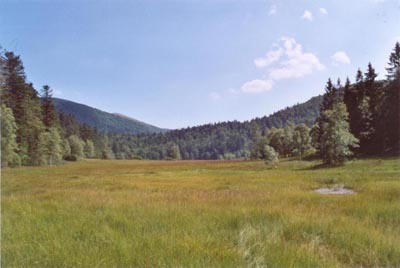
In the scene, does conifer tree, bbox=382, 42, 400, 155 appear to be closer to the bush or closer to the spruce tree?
the spruce tree

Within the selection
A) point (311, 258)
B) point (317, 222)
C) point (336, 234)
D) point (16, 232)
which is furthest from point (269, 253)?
point (16, 232)

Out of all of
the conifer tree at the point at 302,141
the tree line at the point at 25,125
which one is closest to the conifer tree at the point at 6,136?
the tree line at the point at 25,125

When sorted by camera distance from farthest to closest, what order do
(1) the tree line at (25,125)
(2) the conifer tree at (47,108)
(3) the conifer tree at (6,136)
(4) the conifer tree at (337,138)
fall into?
(2) the conifer tree at (47,108) → (1) the tree line at (25,125) → (4) the conifer tree at (337,138) → (3) the conifer tree at (6,136)

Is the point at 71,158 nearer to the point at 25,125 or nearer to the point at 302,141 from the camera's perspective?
the point at 25,125

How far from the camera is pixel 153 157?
199 meters

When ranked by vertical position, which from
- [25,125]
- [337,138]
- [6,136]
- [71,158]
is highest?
[25,125]

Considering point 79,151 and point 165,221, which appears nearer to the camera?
point 165,221

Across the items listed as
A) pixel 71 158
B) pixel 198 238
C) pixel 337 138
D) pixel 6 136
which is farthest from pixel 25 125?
pixel 198 238

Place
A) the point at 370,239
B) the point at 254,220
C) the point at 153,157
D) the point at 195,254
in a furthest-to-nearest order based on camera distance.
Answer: the point at 153,157 < the point at 254,220 < the point at 370,239 < the point at 195,254

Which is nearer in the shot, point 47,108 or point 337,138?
point 337,138

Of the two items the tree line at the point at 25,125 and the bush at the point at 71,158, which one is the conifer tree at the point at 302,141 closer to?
the tree line at the point at 25,125

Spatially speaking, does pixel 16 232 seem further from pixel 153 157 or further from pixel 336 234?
pixel 153 157

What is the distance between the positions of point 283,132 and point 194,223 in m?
94.4

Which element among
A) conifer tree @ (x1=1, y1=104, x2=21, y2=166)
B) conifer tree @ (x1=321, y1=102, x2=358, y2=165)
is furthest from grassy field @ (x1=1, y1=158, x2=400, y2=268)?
conifer tree @ (x1=1, y1=104, x2=21, y2=166)
